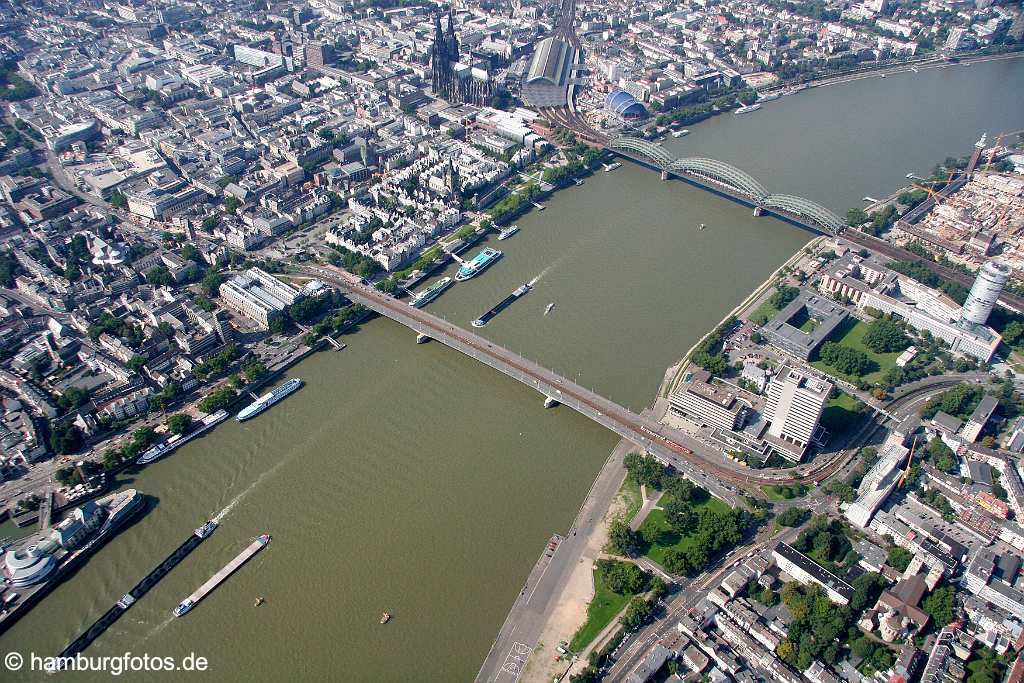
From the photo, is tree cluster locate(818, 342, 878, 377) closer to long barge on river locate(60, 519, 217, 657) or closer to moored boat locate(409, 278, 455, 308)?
moored boat locate(409, 278, 455, 308)

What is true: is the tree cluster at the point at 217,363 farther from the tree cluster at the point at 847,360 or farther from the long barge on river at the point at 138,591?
the tree cluster at the point at 847,360

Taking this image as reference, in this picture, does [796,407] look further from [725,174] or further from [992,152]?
[992,152]

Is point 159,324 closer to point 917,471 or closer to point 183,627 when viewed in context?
point 183,627

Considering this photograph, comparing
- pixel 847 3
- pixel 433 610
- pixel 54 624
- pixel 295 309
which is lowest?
pixel 54 624

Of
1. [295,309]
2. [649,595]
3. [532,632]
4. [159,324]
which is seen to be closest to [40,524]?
[159,324]

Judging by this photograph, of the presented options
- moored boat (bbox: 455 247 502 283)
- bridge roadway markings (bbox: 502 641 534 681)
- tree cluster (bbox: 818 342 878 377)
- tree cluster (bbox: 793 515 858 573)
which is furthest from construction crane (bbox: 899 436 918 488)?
moored boat (bbox: 455 247 502 283)

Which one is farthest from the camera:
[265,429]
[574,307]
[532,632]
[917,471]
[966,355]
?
[574,307]
